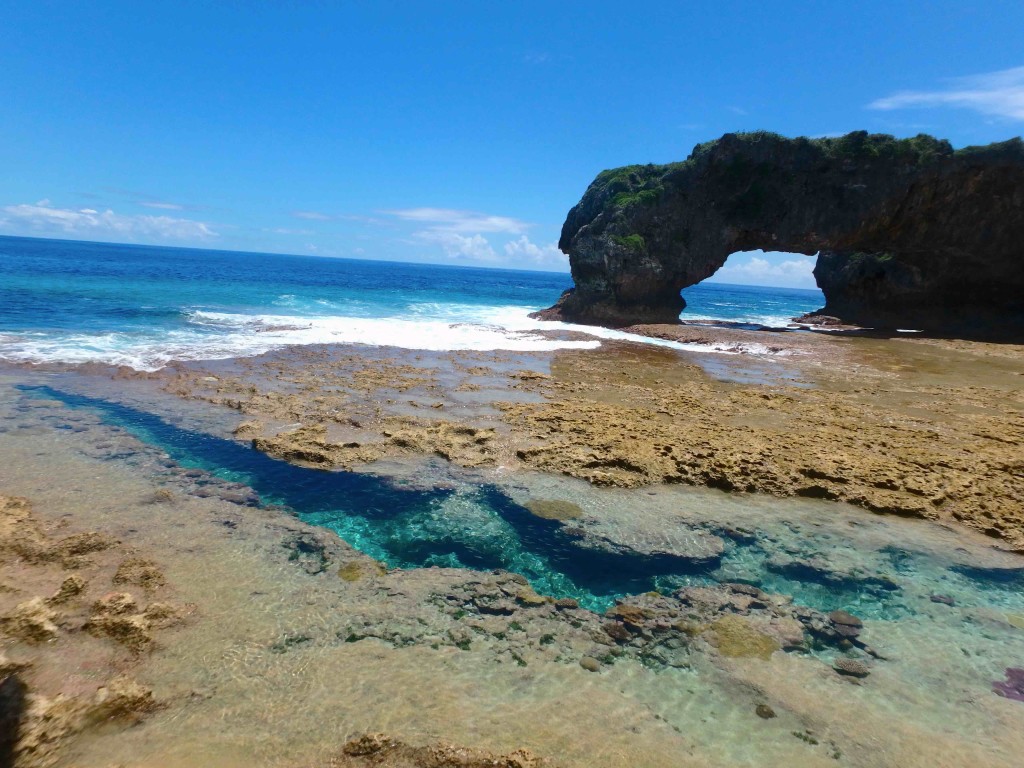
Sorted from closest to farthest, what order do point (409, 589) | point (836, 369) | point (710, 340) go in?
point (409, 589)
point (836, 369)
point (710, 340)

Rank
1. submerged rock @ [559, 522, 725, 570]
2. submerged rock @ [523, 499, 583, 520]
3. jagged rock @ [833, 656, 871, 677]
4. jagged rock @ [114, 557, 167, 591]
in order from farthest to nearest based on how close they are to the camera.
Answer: submerged rock @ [523, 499, 583, 520] → submerged rock @ [559, 522, 725, 570] → jagged rock @ [114, 557, 167, 591] → jagged rock @ [833, 656, 871, 677]

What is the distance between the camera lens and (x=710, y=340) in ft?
87.5

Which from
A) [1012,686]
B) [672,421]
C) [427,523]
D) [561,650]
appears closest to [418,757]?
[561,650]

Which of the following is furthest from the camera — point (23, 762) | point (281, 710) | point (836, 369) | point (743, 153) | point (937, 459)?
point (743, 153)

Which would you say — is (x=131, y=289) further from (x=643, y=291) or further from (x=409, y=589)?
(x=409, y=589)

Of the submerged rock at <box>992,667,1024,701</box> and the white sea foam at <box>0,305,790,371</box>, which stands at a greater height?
the white sea foam at <box>0,305,790,371</box>

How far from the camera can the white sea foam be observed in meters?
17.1

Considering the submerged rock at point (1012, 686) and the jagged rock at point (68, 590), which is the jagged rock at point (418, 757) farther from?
the submerged rock at point (1012, 686)

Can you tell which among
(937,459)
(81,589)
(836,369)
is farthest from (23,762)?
(836,369)

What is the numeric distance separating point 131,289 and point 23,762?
40752mm

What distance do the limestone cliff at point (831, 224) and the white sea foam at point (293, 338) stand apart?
5634 millimetres

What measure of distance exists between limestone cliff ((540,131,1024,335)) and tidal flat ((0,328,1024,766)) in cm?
2201

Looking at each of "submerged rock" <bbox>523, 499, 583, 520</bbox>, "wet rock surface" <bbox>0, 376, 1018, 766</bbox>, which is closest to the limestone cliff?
"submerged rock" <bbox>523, 499, 583, 520</bbox>

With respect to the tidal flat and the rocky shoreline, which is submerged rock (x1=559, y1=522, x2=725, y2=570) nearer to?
the tidal flat
